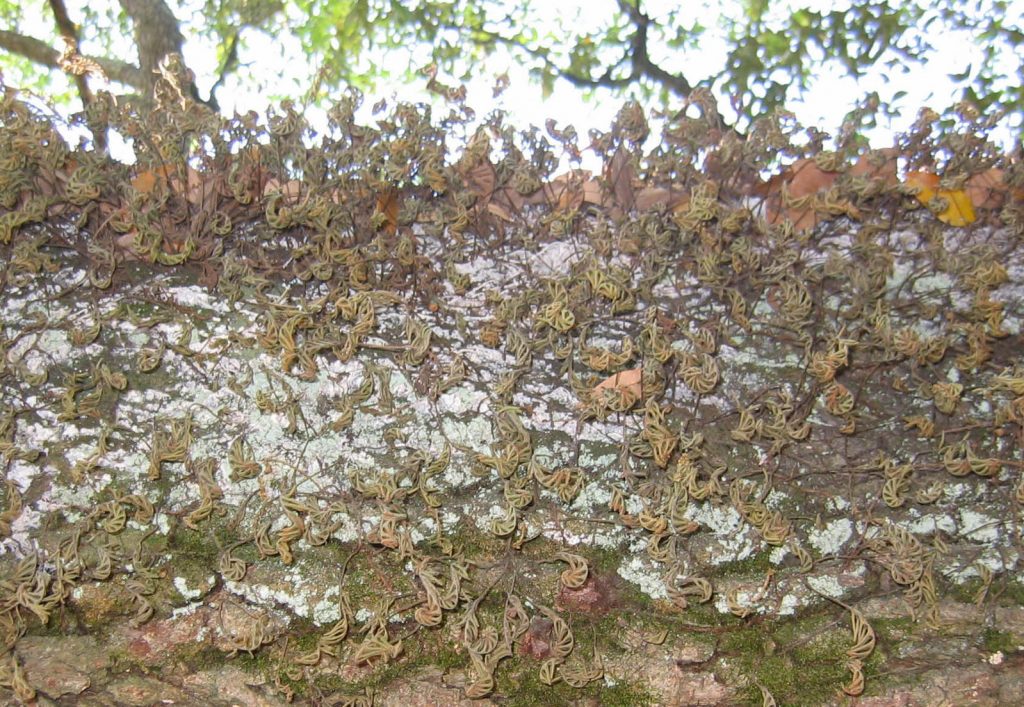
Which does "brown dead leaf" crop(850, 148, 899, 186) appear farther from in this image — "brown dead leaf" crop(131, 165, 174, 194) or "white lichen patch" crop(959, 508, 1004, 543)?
"brown dead leaf" crop(131, 165, 174, 194)

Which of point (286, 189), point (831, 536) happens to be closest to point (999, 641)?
point (831, 536)

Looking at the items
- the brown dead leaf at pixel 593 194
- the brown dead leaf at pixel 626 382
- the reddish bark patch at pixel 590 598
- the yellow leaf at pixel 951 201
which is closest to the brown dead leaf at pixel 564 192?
the brown dead leaf at pixel 593 194

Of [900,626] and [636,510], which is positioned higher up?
[636,510]

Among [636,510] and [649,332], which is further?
[649,332]

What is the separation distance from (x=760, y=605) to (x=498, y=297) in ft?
2.84

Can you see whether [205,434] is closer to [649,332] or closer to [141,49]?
[649,332]

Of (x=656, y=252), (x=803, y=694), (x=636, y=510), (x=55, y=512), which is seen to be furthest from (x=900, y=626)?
(x=55, y=512)

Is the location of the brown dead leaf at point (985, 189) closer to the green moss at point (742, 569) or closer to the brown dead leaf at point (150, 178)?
the green moss at point (742, 569)

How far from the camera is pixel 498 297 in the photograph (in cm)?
189

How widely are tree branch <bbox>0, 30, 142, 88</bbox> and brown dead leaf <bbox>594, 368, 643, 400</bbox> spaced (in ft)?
13.1

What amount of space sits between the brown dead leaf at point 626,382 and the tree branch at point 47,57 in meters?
3.99

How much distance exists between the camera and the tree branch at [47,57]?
482cm

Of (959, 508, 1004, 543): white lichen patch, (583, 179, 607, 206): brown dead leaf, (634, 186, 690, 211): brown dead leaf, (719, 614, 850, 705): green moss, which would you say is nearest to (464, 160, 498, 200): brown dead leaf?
(583, 179, 607, 206): brown dead leaf

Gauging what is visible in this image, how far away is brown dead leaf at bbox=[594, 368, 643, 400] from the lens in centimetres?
178
